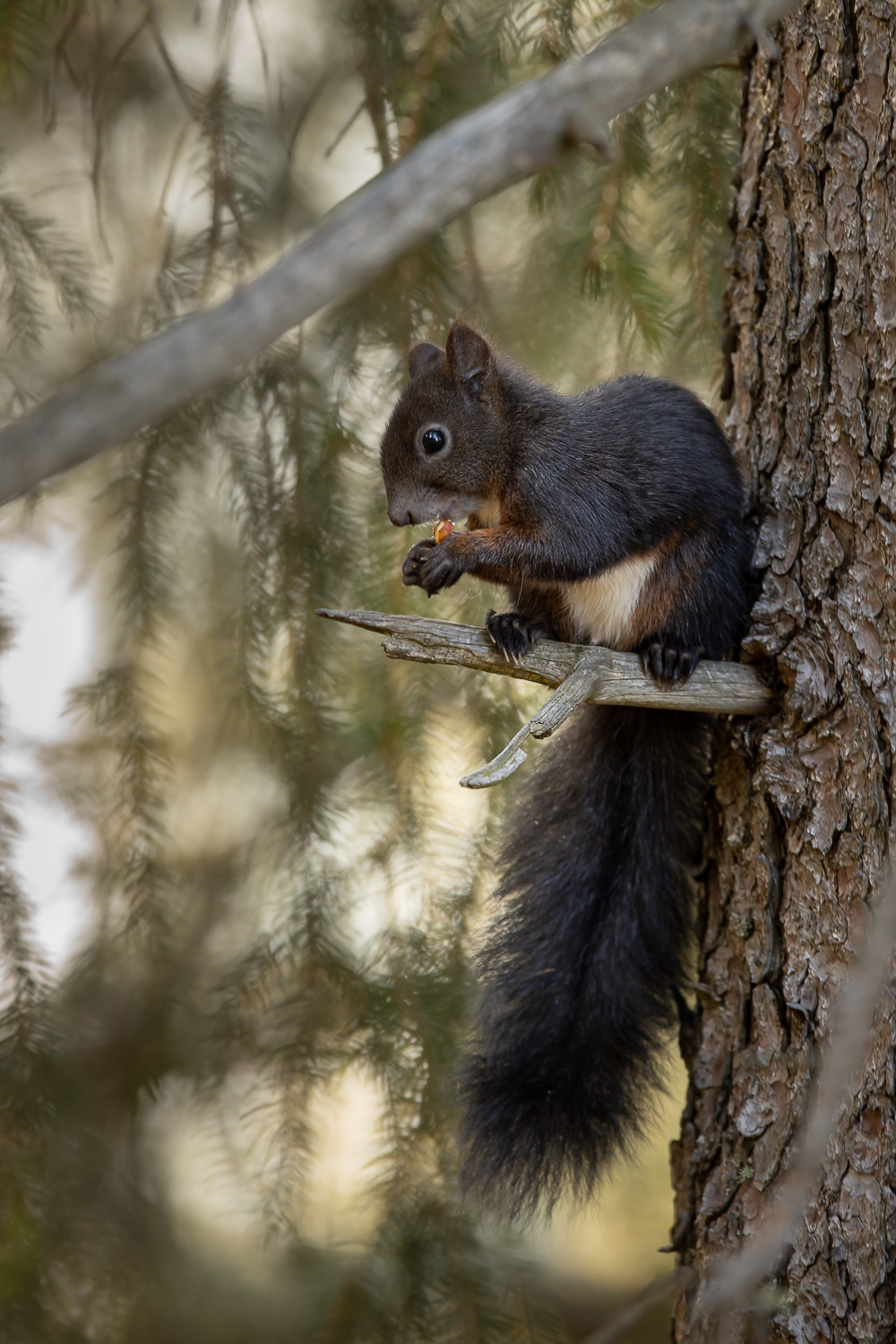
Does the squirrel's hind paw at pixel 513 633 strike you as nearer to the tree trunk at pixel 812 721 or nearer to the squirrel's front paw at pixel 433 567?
the squirrel's front paw at pixel 433 567

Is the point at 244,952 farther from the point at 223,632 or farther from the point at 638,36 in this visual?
the point at 638,36

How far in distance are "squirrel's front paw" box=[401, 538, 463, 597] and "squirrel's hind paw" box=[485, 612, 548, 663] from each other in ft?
0.24

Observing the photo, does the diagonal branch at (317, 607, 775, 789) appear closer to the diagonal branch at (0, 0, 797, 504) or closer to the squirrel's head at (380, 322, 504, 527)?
the squirrel's head at (380, 322, 504, 527)

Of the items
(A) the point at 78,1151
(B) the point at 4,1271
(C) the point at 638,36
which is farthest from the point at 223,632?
(C) the point at 638,36

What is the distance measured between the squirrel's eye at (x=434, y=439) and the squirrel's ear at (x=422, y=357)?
9cm

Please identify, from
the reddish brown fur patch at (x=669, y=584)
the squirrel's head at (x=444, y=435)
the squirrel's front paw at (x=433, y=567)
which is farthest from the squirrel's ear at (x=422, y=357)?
the reddish brown fur patch at (x=669, y=584)

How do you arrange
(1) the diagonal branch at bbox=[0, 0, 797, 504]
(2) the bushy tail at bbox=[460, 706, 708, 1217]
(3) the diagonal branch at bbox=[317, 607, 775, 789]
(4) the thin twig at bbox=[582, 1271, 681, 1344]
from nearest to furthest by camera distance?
(1) the diagonal branch at bbox=[0, 0, 797, 504] < (4) the thin twig at bbox=[582, 1271, 681, 1344] < (3) the diagonal branch at bbox=[317, 607, 775, 789] < (2) the bushy tail at bbox=[460, 706, 708, 1217]

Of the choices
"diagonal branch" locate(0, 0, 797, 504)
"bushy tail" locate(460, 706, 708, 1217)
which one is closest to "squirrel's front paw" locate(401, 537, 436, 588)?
"bushy tail" locate(460, 706, 708, 1217)

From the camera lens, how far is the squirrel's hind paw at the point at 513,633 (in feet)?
4.00

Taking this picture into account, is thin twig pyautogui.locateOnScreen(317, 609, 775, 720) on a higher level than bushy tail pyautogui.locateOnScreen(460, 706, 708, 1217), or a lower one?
higher

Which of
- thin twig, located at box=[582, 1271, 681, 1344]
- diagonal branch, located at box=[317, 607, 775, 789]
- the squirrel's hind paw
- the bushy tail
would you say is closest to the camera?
thin twig, located at box=[582, 1271, 681, 1344]

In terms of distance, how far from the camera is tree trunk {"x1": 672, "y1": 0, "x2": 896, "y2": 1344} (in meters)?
1.19

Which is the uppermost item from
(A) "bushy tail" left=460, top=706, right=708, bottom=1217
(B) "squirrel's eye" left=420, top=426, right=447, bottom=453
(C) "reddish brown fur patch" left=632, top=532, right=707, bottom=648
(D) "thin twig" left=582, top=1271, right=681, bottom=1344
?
(B) "squirrel's eye" left=420, top=426, right=447, bottom=453

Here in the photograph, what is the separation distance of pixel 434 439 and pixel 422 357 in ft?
0.42
